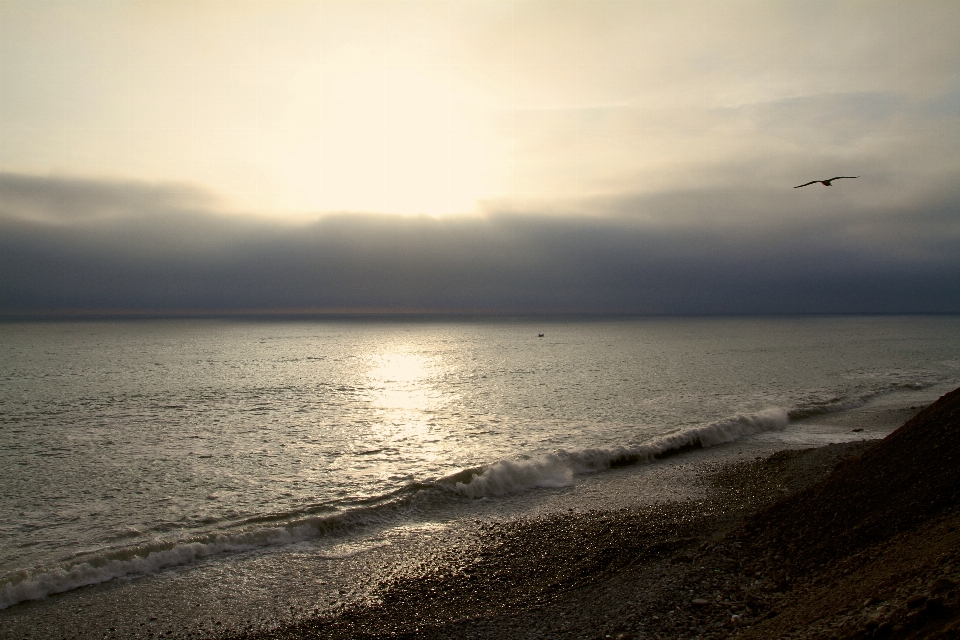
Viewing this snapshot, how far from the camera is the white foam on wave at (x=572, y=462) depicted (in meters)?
18.4

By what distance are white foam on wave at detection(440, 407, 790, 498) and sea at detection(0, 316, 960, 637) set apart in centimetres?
9

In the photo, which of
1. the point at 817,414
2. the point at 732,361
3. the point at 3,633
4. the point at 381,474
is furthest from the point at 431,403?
the point at 732,361

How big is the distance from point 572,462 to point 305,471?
992 centimetres

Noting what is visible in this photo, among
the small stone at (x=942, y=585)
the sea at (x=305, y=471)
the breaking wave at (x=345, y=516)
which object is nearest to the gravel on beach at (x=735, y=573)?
the small stone at (x=942, y=585)

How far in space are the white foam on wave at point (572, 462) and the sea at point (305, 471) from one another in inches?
3.7

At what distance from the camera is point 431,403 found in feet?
136

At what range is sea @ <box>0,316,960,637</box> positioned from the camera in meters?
11.6

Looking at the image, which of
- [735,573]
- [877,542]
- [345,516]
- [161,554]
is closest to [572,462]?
[345,516]

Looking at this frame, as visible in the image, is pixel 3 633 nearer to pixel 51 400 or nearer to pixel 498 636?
pixel 498 636

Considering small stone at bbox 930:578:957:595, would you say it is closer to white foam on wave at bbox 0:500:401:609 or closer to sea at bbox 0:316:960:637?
sea at bbox 0:316:960:637

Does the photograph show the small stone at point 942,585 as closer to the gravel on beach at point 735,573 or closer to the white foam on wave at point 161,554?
the gravel on beach at point 735,573

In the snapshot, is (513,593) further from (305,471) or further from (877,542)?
(305,471)

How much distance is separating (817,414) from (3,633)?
36.2 metres

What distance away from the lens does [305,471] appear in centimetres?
2098
